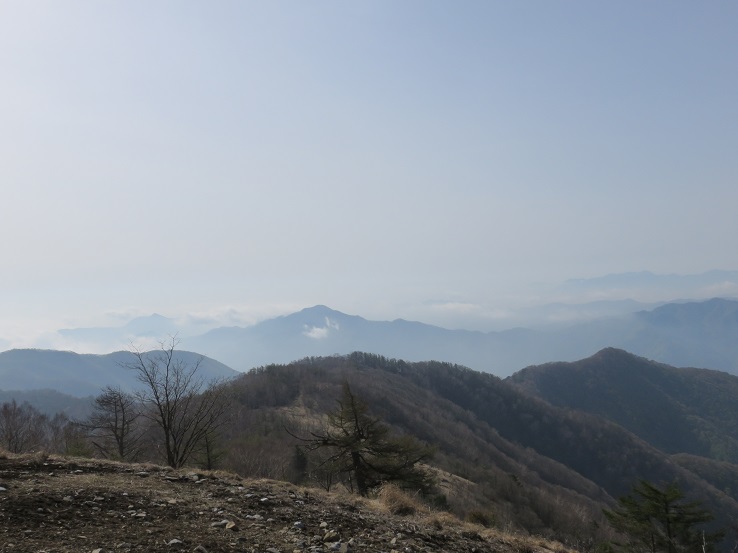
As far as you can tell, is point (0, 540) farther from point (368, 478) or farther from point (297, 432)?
point (297, 432)

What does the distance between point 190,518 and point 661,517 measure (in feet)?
90.1

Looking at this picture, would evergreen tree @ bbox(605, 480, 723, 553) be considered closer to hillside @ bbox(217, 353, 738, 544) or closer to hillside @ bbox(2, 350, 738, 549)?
hillside @ bbox(2, 350, 738, 549)

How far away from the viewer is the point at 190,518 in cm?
838

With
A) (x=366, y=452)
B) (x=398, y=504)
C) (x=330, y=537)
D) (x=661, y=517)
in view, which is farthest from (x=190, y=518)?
(x=661, y=517)

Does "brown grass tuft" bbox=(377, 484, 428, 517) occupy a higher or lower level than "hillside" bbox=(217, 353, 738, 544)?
higher

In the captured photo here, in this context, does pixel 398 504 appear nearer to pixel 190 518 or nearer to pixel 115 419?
pixel 190 518

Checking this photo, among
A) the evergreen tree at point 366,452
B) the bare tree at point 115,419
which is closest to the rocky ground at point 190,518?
the evergreen tree at point 366,452

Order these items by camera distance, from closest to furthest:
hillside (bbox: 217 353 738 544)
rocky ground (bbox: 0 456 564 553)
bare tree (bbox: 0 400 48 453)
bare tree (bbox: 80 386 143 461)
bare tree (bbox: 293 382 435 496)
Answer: rocky ground (bbox: 0 456 564 553)
bare tree (bbox: 293 382 435 496)
bare tree (bbox: 80 386 143 461)
bare tree (bbox: 0 400 48 453)
hillside (bbox: 217 353 738 544)

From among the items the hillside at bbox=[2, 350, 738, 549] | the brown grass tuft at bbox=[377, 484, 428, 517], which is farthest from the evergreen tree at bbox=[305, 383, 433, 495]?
the hillside at bbox=[2, 350, 738, 549]

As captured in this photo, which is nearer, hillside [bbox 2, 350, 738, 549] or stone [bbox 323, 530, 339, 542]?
stone [bbox 323, 530, 339, 542]

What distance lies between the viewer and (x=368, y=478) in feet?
66.6

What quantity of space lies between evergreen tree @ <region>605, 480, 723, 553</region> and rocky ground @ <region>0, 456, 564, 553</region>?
61.0ft

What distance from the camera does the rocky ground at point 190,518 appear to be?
7.12 meters

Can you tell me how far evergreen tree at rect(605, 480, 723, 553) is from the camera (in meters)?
25.0
